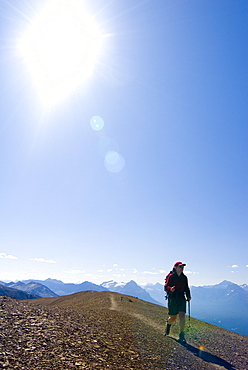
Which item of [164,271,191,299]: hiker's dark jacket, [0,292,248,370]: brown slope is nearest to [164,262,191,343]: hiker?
[164,271,191,299]: hiker's dark jacket

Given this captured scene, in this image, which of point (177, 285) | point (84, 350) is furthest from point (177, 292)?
point (84, 350)

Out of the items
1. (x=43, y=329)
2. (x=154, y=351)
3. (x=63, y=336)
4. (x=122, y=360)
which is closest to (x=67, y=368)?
(x=122, y=360)

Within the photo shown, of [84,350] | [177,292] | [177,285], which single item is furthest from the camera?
[177,285]

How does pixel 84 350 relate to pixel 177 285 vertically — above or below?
below

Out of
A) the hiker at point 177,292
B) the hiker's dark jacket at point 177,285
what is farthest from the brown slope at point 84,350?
the hiker's dark jacket at point 177,285

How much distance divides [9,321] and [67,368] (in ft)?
15.8

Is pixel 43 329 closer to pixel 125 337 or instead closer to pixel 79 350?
pixel 79 350

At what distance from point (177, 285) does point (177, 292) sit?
34cm

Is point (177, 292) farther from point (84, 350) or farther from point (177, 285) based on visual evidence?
point (84, 350)

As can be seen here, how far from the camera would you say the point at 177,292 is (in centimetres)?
1177

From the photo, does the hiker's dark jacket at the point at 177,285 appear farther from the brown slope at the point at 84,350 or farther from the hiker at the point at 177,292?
the brown slope at the point at 84,350

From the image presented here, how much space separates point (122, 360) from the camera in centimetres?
666

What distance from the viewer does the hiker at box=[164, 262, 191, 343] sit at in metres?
11.6

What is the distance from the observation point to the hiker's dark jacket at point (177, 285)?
11.8 metres
